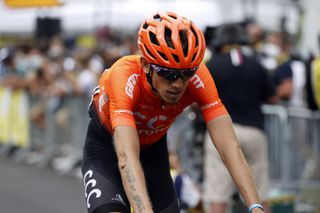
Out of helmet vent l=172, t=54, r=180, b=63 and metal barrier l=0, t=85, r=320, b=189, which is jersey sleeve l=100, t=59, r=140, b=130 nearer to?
helmet vent l=172, t=54, r=180, b=63

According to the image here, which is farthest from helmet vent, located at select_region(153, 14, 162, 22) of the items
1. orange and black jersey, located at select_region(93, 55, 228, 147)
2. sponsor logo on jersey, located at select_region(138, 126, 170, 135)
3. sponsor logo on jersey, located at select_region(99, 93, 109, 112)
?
sponsor logo on jersey, located at select_region(138, 126, 170, 135)

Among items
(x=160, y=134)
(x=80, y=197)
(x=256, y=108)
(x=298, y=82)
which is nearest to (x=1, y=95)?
(x=80, y=197)

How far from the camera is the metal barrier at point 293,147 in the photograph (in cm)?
1039

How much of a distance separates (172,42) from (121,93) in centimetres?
46

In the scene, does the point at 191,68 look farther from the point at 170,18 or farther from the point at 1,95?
the point at 1,95

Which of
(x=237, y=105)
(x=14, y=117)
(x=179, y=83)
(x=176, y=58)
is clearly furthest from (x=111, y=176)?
(x=14, y=117)

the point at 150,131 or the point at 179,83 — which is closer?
the point at 179,83

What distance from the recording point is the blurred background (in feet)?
34.3

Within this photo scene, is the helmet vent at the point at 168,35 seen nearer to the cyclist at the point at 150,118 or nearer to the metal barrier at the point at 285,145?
the cyclist at the point at 150,118

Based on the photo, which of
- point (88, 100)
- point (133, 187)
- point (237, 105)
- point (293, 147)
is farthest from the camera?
point (88, 100)

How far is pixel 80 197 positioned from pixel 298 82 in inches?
138

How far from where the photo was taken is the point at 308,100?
32.9 feet

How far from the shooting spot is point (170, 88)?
5070 mm

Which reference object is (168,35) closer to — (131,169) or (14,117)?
(131,169)
